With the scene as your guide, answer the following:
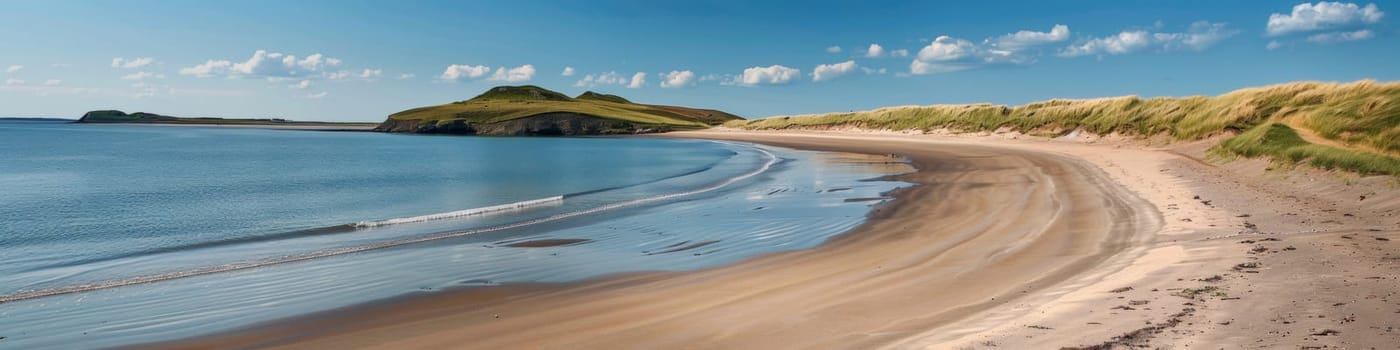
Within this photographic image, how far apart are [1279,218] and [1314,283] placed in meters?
5.50

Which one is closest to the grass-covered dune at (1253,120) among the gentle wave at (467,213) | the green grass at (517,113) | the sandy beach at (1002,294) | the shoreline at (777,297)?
the sandy beach at (1002,294)

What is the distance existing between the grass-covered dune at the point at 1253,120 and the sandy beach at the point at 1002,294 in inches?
175

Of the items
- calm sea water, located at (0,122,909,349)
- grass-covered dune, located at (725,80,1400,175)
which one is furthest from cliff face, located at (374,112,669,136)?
calm sea water, located at (0,122,909,349)

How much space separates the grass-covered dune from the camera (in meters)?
17.1

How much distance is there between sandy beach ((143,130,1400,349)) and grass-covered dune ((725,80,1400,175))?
14.6 feet

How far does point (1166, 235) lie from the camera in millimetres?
10359

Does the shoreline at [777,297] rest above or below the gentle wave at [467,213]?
above

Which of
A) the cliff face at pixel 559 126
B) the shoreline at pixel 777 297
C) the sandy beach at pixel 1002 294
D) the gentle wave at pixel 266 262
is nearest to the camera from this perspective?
the sandy beach at pixel 1002 294

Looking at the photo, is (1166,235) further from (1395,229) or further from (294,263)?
(294,263)

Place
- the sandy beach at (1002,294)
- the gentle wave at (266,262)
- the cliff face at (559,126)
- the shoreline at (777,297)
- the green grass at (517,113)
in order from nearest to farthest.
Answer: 1. the sandy beach at (1002,294)
2. the shoreline at (777,297)
3. the gentle wave at (266,262)
4. the cliff face at (559,126)
5. the green grass at (517,113)

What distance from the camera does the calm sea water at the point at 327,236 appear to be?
8.41 meters

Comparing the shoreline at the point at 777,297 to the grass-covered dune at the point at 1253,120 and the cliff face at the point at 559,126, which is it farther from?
the cliff face at the point at 559,126

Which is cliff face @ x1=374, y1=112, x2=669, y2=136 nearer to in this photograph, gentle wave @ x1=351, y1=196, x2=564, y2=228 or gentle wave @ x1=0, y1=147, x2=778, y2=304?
gentle wave @ x1=351, y1=196, x2=564, y2=228

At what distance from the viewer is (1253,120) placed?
29312mm
